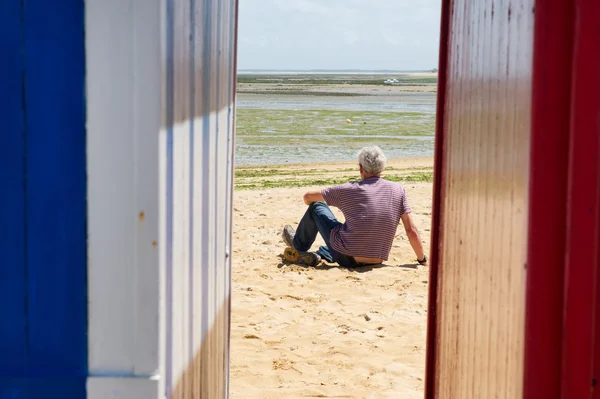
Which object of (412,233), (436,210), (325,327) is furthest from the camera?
(412,233)

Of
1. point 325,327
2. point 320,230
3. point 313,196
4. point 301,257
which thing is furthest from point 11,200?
point 301,257

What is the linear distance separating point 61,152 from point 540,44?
1.16 meters

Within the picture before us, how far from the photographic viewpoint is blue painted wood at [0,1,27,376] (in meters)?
1.90

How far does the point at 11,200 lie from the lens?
6.36 ft

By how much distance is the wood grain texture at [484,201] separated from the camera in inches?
79.9

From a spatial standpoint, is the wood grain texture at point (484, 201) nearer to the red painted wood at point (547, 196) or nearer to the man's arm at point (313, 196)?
the red painted wood at point (547, 196)

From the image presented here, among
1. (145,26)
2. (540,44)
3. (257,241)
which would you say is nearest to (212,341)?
(145,26)

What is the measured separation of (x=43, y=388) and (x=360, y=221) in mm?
5039

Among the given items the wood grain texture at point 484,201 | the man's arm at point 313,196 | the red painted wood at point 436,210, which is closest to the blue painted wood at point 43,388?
the wood grain texture at point 484,201

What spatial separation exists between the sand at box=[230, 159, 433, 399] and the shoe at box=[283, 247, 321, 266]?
88 mm

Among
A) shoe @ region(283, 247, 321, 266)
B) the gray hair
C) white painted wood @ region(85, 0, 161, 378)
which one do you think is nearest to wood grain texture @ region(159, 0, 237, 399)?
white painted wood @ region(85, 0, 161, 378)

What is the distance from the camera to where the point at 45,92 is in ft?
6.22

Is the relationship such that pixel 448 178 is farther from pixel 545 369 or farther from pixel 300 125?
pixel 300 125

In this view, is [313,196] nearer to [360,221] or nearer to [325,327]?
[360,221]
